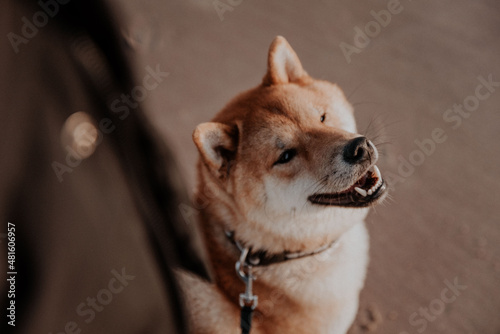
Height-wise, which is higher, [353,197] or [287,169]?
[287,169]

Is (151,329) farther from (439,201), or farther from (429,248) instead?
(439,201)

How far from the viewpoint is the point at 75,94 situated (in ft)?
2.44

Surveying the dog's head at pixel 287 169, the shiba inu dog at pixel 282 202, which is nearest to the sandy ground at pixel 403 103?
the shiba inu dog at pixel 282 202

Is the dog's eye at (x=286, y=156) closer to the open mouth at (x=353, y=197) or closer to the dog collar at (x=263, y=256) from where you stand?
the open mouth at (x=353, y=197)

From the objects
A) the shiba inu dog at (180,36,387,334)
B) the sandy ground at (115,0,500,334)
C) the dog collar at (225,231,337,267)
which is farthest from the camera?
the sandy ground at (115,0,500,334)

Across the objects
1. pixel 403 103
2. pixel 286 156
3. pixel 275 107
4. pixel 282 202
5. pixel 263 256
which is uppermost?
pixel 275 107

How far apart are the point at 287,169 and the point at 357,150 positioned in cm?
35

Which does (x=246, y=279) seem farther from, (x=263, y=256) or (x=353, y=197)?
(x=353, y=197)

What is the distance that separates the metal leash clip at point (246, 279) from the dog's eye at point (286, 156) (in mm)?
480

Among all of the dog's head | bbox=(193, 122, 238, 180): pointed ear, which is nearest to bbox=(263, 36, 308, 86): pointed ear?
the dog's head

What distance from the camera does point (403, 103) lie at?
152 inches

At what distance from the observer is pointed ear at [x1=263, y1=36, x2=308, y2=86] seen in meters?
2.13

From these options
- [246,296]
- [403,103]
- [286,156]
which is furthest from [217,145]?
[403,103]

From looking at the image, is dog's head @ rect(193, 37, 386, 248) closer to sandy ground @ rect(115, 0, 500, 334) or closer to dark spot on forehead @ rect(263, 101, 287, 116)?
dark spot on forehead @ rect(263, 101, 287, 116)
